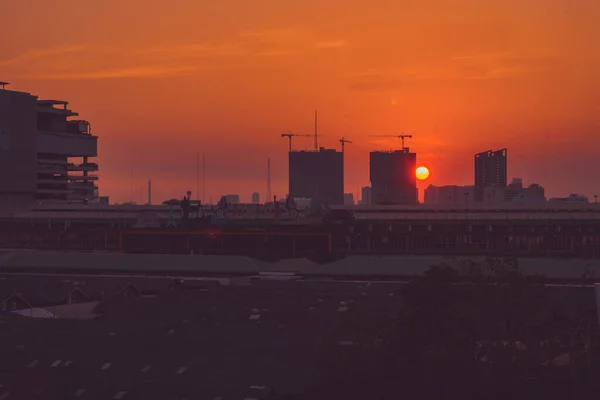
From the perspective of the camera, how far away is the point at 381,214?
196000mm

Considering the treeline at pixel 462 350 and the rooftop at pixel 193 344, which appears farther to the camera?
the rooftop at pixel 193 344

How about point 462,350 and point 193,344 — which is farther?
point 193,344

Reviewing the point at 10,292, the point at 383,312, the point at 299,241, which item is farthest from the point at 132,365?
the point at 299,241

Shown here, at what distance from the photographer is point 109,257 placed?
554ft

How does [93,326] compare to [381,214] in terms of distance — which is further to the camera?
[381,214]

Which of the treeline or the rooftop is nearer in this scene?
the treeline

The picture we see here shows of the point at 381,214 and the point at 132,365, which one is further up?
the point at 381,214

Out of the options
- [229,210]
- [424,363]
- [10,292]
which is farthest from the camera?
[229,210]

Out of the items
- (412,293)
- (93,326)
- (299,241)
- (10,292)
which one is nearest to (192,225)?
(299,241)

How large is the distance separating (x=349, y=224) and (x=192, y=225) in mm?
24807

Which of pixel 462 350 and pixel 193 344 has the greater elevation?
pixel 462 350

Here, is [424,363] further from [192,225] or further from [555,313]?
[192,225]

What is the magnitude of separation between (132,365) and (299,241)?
8550cm

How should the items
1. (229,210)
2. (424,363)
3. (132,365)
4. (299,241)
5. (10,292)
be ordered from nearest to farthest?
1. (424,363)
2. (132,365)
3. (10,292)
4. (299,241)
5. (229,210)
